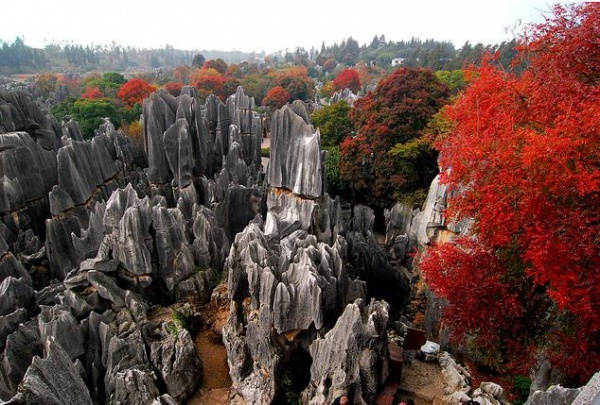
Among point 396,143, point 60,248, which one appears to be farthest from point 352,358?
point 396,143

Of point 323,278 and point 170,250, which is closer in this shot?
point 323,278

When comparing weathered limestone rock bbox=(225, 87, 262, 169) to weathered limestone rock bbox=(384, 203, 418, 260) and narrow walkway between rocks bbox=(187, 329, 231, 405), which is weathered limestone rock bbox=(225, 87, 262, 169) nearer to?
weathered limestone rock bbox=(384, 203, 418, 260)

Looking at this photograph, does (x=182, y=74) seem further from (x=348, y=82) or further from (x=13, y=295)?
(x=13, y=295)

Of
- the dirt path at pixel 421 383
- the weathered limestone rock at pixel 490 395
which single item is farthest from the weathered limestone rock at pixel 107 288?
the weathered limestone rock at pixel 490 395

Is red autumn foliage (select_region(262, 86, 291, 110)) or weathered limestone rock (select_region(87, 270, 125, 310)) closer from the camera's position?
weathered limestone rock (select_region(87, 270, 125, 310))

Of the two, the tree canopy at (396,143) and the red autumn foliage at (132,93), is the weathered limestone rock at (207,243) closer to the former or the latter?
the tree canopy at (396,143)

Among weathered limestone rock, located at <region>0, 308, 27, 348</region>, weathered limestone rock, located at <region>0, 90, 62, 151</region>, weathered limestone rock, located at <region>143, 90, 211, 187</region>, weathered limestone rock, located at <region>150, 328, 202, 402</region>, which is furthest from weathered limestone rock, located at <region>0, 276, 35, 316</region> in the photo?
weathered limestone rock, located at <region>0, 90, 62, 151</region>
